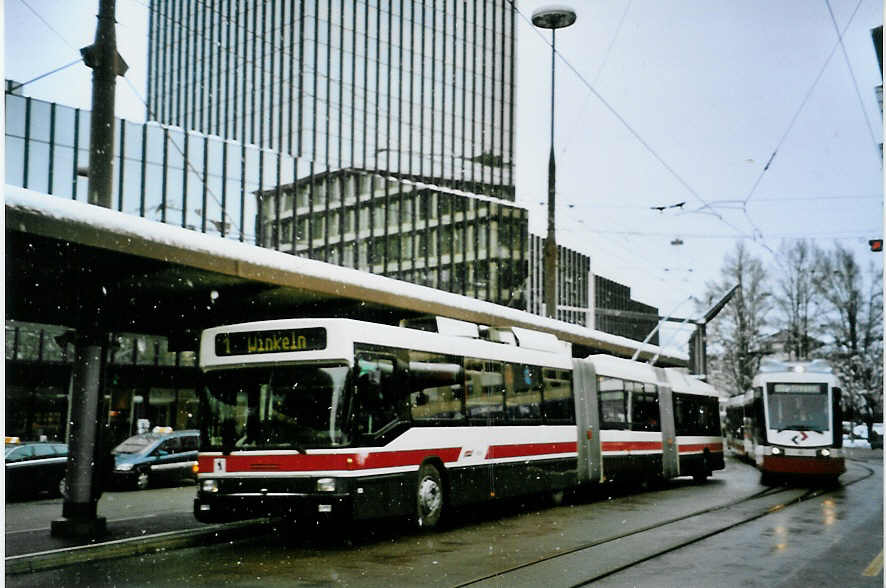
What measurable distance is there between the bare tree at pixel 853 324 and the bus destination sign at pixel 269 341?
16.1 metres

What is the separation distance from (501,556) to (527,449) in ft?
16.7

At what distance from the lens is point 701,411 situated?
2414 centimetres

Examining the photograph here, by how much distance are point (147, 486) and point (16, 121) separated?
2317 cm

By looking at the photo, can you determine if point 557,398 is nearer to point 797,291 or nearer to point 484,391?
point 484,391

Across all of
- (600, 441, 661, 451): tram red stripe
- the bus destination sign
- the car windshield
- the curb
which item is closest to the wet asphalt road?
the curb

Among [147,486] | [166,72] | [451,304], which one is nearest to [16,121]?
[166,72]

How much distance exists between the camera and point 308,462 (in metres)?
11.2

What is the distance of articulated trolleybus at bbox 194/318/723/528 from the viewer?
11.3 metres

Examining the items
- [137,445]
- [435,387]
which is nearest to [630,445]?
[435,387]

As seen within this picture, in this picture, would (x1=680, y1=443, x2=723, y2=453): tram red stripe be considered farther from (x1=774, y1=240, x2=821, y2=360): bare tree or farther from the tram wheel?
the tram wheel

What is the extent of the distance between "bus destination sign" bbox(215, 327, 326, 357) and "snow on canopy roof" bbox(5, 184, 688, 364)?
0.82m

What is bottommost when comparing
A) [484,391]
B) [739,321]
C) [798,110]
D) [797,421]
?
[797,421]

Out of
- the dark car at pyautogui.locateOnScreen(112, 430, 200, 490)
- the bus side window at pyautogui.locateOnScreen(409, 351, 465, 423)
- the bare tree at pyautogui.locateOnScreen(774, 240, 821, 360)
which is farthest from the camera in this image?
the bare tree at pyautogui.locateOnScreen(774, 240, 821, 360)

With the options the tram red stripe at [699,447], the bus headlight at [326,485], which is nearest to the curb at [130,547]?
the bus headlight at [326,485]
